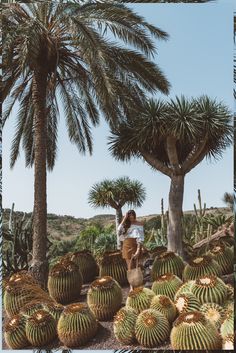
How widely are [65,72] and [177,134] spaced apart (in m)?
2.81

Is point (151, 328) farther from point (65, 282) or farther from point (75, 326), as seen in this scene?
point (65, 282)

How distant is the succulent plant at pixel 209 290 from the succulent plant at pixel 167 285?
0.63 meters

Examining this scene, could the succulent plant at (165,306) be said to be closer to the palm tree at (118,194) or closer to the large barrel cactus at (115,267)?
the large barrel cactus at (115,267)

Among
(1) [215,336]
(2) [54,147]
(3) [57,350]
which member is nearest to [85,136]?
(2) [54,147]

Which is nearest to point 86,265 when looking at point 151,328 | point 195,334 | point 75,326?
point 75,326

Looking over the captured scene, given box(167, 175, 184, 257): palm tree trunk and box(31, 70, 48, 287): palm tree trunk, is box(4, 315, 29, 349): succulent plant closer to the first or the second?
box(31, 70, 48, 287): palm tree trunk

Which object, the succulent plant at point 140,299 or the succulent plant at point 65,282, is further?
the succulent plant at point 65,282

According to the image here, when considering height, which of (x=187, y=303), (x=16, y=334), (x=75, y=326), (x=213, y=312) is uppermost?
(x=187, y=303)

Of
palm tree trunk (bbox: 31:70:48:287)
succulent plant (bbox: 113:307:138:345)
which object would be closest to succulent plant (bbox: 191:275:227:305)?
succulent plant (bbox: 113:307:138:345)

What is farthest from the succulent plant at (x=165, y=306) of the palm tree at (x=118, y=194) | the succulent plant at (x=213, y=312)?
the palm tree at (x=118, y=194)

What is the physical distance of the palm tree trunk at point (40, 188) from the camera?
12875 millimetres

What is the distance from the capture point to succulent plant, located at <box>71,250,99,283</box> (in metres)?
13.7

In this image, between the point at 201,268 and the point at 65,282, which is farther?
the point at 65,282

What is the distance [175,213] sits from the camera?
45.6 feet
